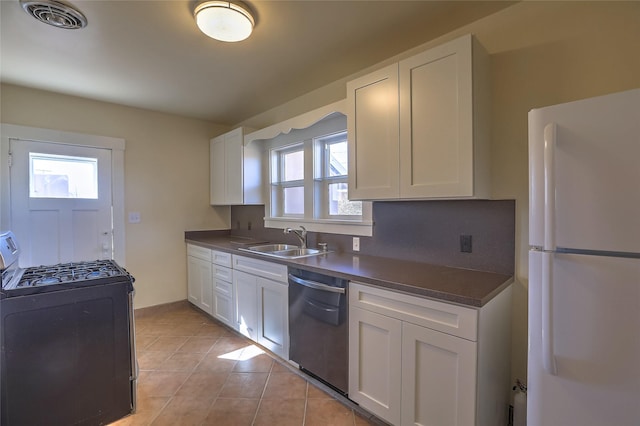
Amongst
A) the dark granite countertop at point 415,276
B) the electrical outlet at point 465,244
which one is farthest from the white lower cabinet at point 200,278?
the electrical outlet at point 465,244

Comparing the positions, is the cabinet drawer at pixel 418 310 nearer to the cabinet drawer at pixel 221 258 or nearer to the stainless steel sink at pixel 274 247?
the stainless steel sink at pixel 274 247

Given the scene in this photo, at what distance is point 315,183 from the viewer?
294cm

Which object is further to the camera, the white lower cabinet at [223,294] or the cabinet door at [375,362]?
the white lower cabinet at [223,294]

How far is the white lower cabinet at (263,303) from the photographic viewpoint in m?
2.30

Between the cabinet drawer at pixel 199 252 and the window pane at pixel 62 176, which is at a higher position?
the window pane at pixel 62 176

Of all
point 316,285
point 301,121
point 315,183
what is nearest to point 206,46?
point 301,121

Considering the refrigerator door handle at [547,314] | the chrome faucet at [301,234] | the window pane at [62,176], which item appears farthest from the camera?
the chrome faucet at [301,234]

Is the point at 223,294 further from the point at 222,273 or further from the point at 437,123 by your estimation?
the point at 437,123

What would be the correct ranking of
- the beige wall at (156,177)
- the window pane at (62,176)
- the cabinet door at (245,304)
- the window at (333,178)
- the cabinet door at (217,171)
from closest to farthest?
the cabinet door at (245,304), the window at (333,178), the window pane at (62,176), the beige wall at (156,177), the cabinet door at (217,171)

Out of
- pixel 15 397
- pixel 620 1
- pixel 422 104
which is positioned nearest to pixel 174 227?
pixel 15 397

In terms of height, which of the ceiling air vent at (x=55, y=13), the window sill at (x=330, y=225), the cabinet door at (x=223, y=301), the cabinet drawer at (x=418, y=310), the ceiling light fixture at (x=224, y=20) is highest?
the ceiling air vent at (x=55, y=13)

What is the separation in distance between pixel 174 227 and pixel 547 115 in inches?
150

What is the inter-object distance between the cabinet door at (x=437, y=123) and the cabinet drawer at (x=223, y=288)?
1.97 m

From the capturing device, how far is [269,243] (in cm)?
339
